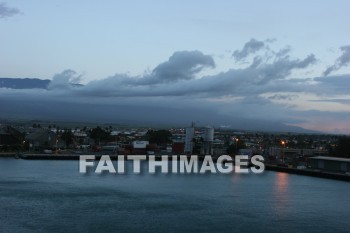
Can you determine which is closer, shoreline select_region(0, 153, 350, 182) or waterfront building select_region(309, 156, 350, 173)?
shoreline select_region(0, 153, 350, 182)

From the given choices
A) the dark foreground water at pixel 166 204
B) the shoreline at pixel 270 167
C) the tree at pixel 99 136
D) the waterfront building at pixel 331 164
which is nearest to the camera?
the dark foreground water at pixel 166 204

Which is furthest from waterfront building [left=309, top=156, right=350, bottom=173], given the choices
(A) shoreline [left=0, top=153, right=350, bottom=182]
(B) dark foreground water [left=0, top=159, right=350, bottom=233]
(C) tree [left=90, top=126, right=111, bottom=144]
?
(C) tree [left=90, top=126, right=111, bottom=144]

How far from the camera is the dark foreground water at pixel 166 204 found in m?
9.70

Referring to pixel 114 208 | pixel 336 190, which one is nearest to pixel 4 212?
pixel 114 208

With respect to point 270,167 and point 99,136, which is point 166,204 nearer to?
point 270,167

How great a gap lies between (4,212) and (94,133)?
32.8 meters

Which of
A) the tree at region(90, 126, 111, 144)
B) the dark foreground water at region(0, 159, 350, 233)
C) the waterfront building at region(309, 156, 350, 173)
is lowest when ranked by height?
the dark foreground water at region(0, 159, 350, 233)

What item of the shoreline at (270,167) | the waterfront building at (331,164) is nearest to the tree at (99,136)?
the shoreline at (270,167)

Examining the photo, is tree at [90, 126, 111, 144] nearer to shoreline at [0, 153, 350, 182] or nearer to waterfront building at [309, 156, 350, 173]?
shoreline at [0, 153, 350, 182]

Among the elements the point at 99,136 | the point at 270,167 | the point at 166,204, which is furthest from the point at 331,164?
the point at 99,136

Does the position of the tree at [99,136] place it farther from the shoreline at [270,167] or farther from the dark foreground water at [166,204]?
the dark foreground water at [166,204]

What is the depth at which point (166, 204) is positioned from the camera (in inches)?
482

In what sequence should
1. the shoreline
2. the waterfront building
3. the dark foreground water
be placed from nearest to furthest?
the dark foreground water < the shoreline < the waterfront building

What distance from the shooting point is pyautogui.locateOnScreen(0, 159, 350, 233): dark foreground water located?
9.70 metres
